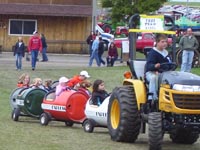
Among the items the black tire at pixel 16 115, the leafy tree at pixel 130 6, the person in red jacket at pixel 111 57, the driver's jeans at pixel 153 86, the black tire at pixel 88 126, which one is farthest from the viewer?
the leafy tree at pixel 130 6

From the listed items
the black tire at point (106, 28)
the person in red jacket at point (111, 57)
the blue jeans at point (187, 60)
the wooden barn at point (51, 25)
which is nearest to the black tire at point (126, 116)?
the blue jeans at point (187, 60)

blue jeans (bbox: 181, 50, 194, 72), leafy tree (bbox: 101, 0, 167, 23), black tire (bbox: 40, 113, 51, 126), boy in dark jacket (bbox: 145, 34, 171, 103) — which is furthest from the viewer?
leafy tree (bbox: 101, 0, 167, 23)

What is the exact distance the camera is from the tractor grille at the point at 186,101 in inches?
520

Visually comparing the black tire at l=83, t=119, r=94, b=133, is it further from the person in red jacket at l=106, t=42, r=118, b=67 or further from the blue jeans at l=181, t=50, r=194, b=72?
the person in red jacket at l=106, t=42, r=118, b=67

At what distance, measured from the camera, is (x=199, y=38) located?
1518 inches

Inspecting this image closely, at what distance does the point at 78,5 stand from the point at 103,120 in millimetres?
38434

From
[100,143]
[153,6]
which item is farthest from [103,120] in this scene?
[153,6]

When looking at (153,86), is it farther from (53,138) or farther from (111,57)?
(111,57)

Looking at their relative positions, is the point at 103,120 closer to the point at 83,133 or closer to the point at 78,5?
the point at 83,133

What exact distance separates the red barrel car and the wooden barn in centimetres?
3600

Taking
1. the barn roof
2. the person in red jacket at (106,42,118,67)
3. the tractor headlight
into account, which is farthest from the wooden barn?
the tractor headlight

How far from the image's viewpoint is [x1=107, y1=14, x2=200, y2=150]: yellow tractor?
13.2 meters

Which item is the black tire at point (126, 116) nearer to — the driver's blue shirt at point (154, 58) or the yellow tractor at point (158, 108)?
the yellow tractor at point (158, 108)

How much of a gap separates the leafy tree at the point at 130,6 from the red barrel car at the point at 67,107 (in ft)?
132
